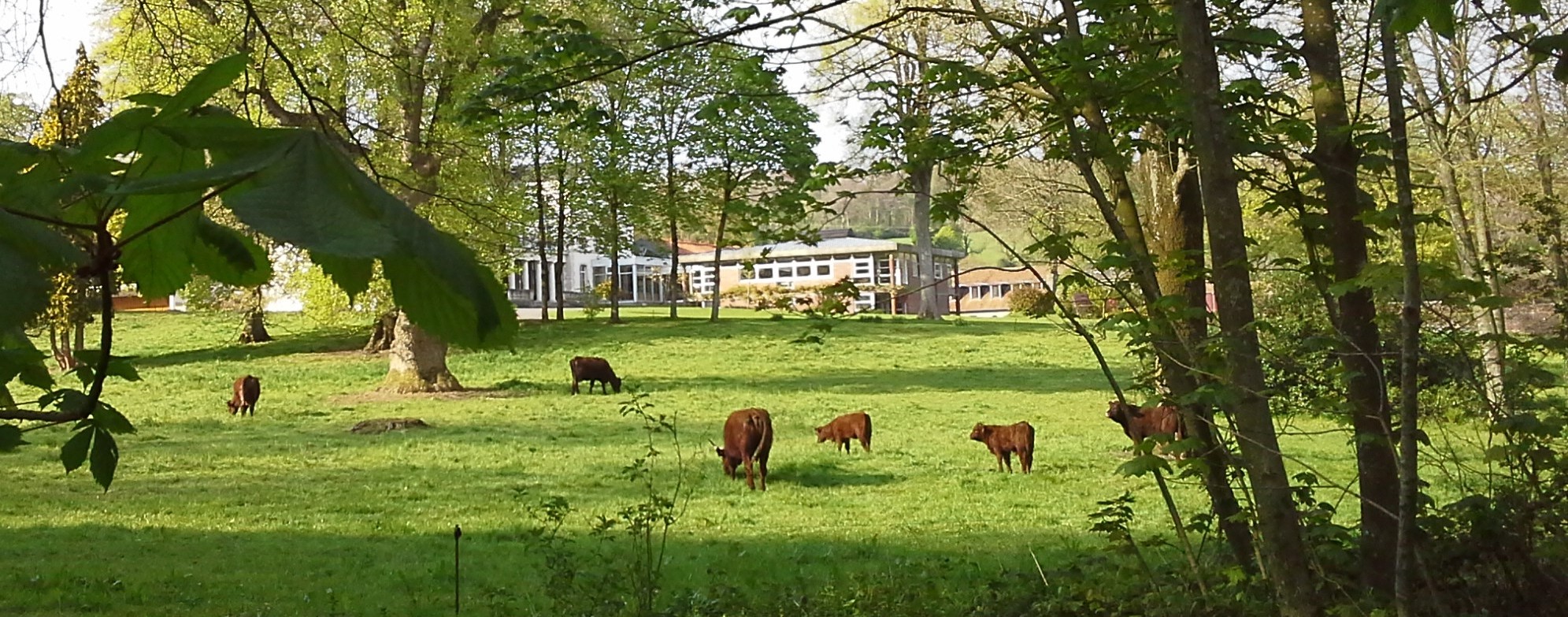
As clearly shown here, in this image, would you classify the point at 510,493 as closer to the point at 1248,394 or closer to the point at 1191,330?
the point at 1191,330

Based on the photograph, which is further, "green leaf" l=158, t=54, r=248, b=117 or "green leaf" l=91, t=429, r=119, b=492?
"green leaf" l=91, t=429, r=119, b=492

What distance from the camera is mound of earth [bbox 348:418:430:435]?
16.8 metres

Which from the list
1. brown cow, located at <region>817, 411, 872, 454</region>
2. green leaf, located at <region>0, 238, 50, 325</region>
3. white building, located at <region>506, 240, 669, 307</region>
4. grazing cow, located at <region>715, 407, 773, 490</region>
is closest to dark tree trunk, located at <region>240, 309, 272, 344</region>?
white building, located at <region>506, 240, 669, 307</region>

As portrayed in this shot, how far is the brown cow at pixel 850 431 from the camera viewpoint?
14570 millimetres

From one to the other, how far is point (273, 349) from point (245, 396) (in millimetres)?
12628

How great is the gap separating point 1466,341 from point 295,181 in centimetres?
392

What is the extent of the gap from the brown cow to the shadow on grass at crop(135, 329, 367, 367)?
58.9ft

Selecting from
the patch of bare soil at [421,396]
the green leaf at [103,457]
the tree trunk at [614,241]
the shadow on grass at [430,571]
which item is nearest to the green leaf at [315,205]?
the green leaf at [103,457]

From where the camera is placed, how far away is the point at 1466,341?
150 inches

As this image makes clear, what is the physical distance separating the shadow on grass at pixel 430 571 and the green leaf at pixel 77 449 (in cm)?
410

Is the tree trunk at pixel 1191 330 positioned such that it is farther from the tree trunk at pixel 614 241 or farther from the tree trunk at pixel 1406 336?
the tree trunk at pixel 614 241

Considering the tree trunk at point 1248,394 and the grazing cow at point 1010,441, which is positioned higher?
the tree trunk at point 1248,394

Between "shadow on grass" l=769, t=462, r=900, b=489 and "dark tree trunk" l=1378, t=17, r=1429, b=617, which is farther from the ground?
"dark tree trunk" l=1378, t=17, r=1429, b=617

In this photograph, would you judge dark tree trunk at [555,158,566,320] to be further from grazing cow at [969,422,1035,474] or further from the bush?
the bush
